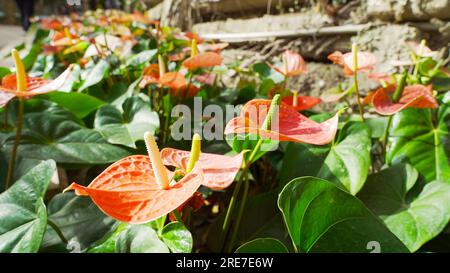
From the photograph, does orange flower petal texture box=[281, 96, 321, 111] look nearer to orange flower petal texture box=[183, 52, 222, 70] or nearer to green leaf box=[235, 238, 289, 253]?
orange flower petal texture box=[183, 52, 222, 70]

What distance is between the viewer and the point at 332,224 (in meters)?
0.43

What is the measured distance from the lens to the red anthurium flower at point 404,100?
61cm

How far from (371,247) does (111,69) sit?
858 mm

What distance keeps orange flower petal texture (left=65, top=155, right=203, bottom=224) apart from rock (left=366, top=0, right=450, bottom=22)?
98 centimetres

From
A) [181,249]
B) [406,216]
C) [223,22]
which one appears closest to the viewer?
[181,249]

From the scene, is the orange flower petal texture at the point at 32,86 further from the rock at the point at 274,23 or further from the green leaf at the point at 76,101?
the rock at the point at 274,23

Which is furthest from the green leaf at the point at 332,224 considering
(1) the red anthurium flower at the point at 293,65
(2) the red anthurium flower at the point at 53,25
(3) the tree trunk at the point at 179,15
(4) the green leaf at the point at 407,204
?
(3) the tree trunk at the point at 179,15

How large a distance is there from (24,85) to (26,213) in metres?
0.20

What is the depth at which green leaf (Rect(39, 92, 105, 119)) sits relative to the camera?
0.79m

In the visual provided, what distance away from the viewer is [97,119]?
2.47 ft

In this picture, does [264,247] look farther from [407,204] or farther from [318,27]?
[318,27]

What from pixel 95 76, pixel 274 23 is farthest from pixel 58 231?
pixel 274 23
